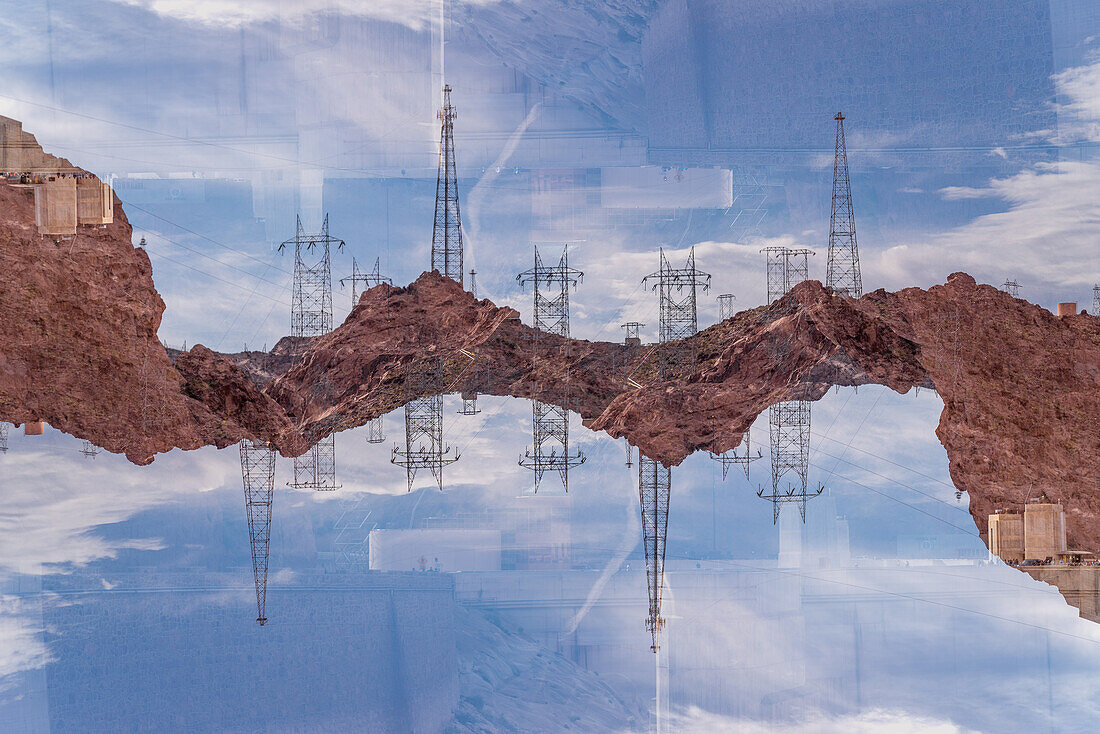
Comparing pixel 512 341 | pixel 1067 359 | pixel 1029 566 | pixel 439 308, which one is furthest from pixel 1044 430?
pixel 439 308

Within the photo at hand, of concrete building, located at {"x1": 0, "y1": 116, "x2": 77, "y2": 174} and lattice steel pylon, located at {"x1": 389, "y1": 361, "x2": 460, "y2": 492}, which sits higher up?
concrete building, located at {"x1": 0, "y1": 116, "x2": 77, "y2": 174}

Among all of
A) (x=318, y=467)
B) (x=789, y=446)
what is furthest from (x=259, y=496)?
(x=789, y=446)

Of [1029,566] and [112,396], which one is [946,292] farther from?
[112,396]

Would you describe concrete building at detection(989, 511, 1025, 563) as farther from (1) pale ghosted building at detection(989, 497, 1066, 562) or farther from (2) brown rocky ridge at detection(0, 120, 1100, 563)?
(2) brown rocky ridge at detection(0, 120, 1100, 563)

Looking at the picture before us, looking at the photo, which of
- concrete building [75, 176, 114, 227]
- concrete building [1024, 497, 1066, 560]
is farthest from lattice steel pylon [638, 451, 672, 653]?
concrete building [75, 176, 114, 227]

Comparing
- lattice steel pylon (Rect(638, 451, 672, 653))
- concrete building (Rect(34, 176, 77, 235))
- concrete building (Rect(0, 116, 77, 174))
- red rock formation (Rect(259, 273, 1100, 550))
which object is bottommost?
lattice steel pylon (Rect(638, 451, 672, 653))

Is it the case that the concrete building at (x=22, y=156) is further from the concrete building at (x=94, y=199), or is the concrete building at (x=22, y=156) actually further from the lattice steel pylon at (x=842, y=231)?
the lattice steel pylon at (x=842, y=231)
